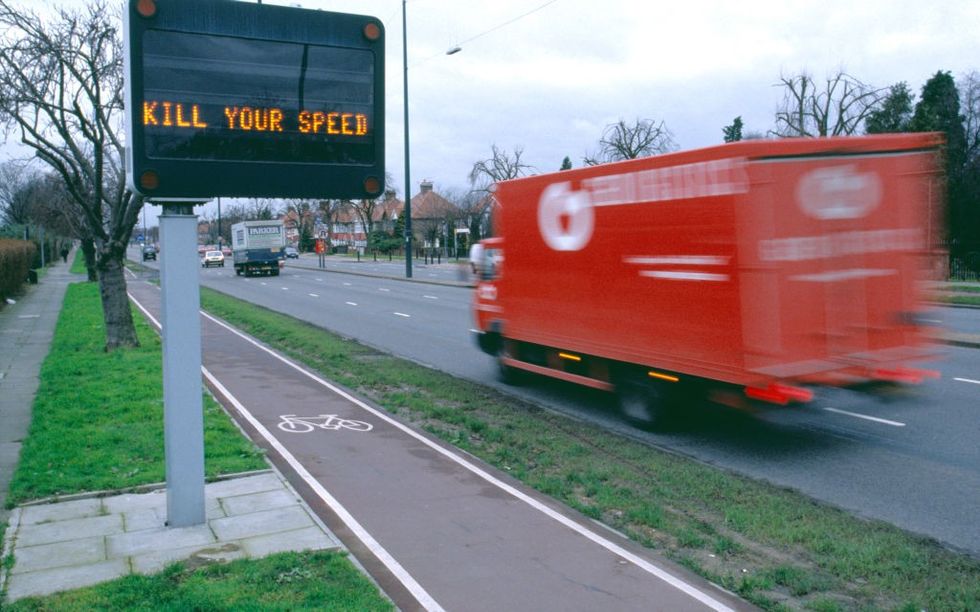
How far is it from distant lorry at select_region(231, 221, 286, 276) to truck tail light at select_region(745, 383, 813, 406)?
150 feet

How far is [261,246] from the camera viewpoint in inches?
1992

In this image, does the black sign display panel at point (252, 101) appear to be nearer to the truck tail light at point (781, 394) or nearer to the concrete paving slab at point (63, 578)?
the concrete paving slab at point (63, 578)

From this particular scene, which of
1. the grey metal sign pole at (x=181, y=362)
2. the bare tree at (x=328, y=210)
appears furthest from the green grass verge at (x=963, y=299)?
the bare tree at (x=328, y=210)

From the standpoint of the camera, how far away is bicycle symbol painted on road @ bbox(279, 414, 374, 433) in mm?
9461

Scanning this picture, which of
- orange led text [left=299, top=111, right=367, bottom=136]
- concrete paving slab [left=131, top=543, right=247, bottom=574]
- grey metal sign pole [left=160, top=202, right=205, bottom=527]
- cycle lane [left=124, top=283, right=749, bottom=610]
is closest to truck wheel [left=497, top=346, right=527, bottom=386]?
cycle lane [left=124, top=283, right=749, bottom=610]

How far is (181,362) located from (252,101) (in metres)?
1.90

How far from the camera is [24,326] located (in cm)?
2144

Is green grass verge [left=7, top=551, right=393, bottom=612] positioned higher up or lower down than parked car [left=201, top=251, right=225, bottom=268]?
lower down

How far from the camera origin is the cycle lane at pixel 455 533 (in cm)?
497

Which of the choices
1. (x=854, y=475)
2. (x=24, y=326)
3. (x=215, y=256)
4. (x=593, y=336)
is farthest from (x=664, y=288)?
(x=215, y=256)

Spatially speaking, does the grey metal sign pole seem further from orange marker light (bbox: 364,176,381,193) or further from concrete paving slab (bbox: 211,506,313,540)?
orange marker light (bbox: 364,176,381,193)

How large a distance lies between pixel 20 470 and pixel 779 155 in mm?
7309

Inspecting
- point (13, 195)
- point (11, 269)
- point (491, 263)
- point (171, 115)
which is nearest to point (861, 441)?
point (491, 263)

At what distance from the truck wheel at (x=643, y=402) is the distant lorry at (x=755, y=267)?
17mm
